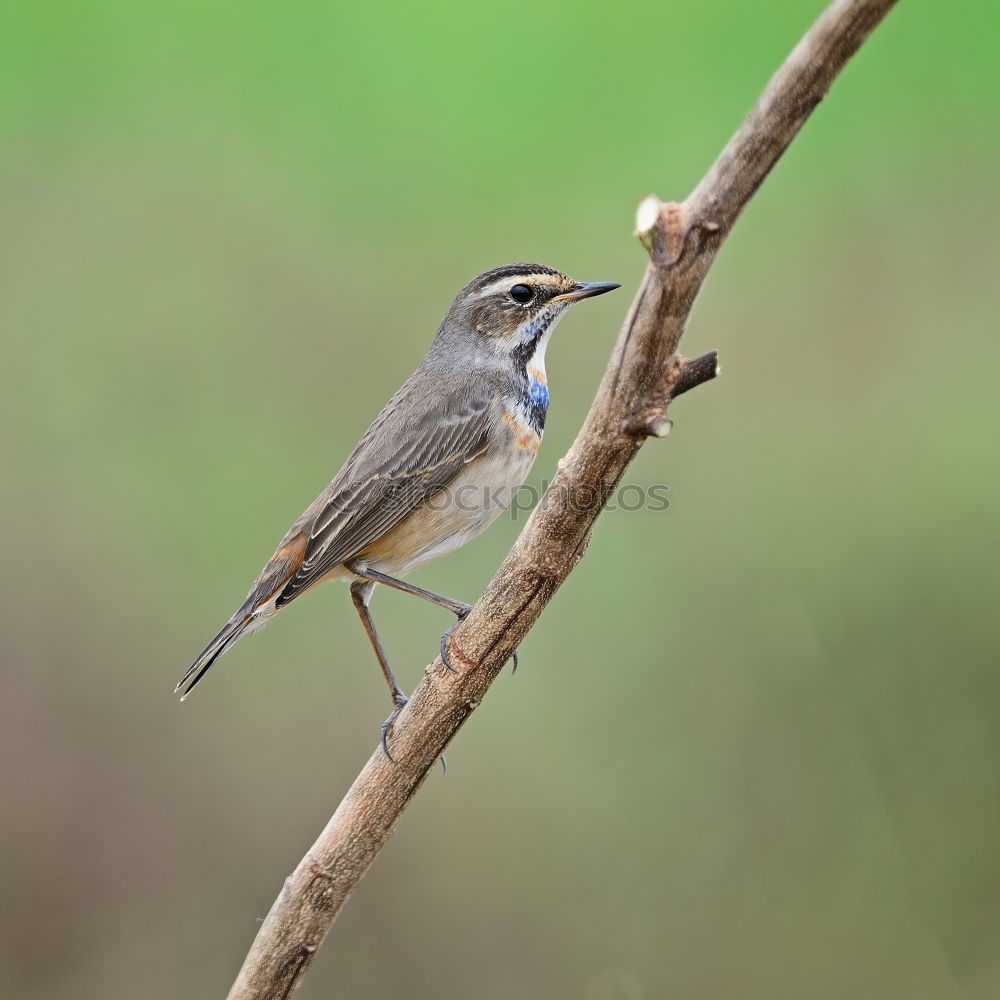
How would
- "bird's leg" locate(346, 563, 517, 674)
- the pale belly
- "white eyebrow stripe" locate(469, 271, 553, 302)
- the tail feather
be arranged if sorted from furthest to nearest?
"white eyebrow stripe" locate(469, 271, 553, 302) → the pale belly → the tail feather → "bird's leg" locate(346, 563, 517, 674)

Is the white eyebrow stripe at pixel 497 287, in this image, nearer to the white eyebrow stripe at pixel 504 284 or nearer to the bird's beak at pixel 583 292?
the white eyebrow stripe at pixel 504 284

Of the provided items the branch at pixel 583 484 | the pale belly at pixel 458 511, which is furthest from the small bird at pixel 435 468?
the branch at pixel 583 484

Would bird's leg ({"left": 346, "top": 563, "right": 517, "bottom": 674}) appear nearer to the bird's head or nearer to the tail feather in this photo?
the tail feather

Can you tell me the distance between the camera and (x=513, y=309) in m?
6.03

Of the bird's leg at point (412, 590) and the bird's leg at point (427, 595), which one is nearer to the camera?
the bird's leg at point (427, 595)

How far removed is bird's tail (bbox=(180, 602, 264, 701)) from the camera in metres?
5.34

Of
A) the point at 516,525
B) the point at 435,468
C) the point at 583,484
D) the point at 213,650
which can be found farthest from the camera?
the point at 516,525

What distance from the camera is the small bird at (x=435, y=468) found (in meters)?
5.68

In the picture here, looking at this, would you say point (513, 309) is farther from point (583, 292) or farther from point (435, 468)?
point (435, 468)

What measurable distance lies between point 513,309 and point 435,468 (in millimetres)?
953

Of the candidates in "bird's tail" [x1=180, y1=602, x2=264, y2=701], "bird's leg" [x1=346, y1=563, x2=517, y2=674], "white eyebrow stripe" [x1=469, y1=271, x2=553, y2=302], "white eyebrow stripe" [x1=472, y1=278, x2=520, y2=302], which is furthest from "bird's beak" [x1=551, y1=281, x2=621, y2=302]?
"bird's tail" [x1=180, y1=602, x2=264, y2=701]

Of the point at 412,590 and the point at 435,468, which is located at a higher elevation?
the point at 435,468

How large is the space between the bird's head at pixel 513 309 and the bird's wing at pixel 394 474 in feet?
0.97

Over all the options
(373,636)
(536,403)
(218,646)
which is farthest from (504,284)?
(218,646)
